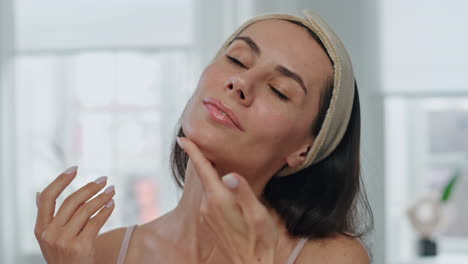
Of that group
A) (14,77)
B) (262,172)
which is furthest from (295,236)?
(14,77)

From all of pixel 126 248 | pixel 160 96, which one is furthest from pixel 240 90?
pixel 160 96

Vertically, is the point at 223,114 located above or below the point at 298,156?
above

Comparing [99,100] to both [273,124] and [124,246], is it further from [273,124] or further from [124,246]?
[273,124]

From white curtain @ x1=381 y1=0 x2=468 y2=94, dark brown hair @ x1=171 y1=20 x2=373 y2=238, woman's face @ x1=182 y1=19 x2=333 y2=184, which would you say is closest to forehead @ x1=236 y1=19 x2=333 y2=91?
woman's face @ x1=182 y1=19 x2=333 y2=184

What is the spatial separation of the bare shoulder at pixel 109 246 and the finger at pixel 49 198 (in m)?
0.23

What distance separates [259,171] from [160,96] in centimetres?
200

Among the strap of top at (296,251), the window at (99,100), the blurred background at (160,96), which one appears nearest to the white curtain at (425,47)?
the blurred background at (160,96)

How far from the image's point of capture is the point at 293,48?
1.24m

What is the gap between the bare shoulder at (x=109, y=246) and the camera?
141 cm

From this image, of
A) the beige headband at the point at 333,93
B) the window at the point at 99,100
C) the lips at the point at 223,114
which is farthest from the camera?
the window at the point at 99,100

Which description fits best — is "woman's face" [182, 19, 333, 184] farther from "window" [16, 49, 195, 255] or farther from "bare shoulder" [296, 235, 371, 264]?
"window" [16, 49, 195, 255]

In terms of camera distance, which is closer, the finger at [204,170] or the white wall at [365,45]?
the finger at [204,170]

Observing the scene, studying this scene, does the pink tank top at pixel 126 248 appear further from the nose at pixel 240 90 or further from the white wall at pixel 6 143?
the white wall at pixel 6 143

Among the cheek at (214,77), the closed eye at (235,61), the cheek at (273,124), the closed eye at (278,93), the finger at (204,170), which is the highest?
the closed eye at (235,61)
